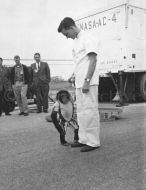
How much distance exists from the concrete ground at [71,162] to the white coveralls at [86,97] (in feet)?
0.80

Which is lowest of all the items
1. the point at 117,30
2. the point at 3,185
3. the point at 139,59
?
the point at 3,185

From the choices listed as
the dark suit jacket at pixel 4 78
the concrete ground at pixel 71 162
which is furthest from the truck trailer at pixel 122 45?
the concrete ground at pixel 71 162

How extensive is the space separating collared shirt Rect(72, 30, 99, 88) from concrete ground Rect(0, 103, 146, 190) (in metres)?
0.95

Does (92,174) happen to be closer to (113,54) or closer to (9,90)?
(9,90)

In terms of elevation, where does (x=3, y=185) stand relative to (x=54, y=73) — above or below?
below

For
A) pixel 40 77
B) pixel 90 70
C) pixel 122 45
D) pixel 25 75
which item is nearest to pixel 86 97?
pixel 90 70

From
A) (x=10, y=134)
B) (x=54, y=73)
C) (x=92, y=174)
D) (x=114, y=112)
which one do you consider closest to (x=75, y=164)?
(x=92, y=174)

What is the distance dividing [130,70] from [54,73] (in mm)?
3875

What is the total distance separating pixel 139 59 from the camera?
12977 mm

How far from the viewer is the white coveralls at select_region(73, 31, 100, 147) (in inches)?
204

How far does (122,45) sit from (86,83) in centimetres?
767

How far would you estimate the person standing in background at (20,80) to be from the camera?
10.5 metres

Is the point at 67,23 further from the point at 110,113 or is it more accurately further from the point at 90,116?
the point at 110,113

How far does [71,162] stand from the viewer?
184 inches
